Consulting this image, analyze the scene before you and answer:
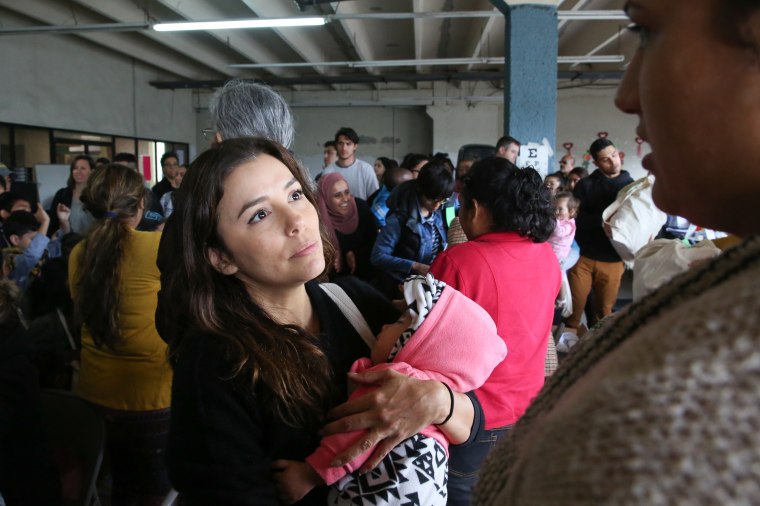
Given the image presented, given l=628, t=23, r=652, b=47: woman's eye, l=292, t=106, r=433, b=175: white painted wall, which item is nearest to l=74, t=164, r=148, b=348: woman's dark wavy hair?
l=628, t=23, r=652, b=47: woman's eye

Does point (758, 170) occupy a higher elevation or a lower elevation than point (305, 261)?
higher

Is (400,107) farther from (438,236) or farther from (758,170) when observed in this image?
(758,170)

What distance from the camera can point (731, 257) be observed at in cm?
36

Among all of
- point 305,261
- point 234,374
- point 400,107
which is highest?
point 400,107

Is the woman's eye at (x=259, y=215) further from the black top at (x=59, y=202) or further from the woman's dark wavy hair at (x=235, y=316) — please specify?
the black top at (x=59, y=202)

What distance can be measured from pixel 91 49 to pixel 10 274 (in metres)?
9.38

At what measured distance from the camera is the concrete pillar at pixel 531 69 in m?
4.98

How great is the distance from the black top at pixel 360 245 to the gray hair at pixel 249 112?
195 cm

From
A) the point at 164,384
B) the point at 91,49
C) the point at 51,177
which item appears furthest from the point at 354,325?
the point at 91,49

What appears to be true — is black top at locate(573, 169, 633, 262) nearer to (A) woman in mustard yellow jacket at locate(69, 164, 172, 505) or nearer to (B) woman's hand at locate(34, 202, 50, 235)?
(A) woman in mustard yellow jacket at locate(69, 164, 172, 505)

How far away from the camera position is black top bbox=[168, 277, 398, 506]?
35.8 inches

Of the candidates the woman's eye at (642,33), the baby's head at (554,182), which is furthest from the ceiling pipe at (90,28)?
the woman's eye at (642,33)

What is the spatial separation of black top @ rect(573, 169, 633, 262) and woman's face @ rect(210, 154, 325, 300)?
3.69 m

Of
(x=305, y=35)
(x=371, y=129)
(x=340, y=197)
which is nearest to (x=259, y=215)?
(x=340, y=197)
